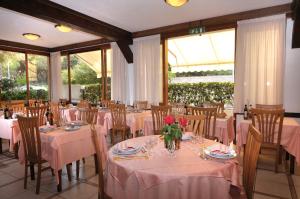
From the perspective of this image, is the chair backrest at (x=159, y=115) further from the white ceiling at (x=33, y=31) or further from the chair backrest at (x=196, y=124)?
the white ceiling at (x=33, y=31)

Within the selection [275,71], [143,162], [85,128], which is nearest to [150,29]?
[275,71]

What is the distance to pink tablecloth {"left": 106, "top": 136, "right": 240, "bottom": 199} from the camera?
57.0 inches

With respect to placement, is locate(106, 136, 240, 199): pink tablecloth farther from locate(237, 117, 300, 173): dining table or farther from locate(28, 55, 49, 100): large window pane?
locate(28, 55, 49, 100): large window pane

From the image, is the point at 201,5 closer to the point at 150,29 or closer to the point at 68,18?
the point at 150,29

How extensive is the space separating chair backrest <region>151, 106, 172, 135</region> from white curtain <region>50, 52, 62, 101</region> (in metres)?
5.79

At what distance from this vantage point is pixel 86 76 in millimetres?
8062

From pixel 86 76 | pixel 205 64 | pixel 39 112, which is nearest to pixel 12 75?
pixel 86 76

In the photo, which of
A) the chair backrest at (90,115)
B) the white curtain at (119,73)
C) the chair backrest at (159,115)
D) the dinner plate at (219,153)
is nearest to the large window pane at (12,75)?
the white curtain at (119,73)

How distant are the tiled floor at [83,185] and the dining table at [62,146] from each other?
213mm

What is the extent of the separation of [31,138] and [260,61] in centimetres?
450

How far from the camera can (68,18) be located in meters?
4.38

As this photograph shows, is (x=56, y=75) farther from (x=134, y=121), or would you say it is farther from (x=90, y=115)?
(x=90, y=115)

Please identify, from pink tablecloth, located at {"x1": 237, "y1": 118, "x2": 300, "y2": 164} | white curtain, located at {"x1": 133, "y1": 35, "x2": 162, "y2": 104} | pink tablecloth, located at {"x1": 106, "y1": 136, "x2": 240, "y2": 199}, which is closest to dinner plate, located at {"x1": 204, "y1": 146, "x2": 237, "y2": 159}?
pink tablecloth, located at {"x1": 106, "y1": 136, "x2": 240, "y2": 199}

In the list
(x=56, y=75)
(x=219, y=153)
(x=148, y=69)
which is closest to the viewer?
(x=219, y=153)
